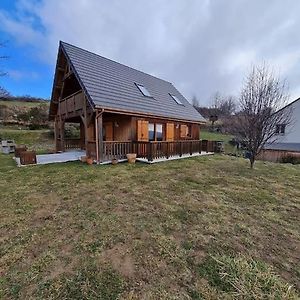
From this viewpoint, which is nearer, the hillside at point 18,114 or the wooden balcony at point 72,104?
the wooden balcony at point 72,104

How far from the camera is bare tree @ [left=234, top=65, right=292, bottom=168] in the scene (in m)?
7.92

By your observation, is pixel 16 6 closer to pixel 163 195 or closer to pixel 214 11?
pixel 214 11

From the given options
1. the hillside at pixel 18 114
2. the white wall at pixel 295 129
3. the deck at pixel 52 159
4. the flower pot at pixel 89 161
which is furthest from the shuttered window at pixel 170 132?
the hillside at pixel 18 114

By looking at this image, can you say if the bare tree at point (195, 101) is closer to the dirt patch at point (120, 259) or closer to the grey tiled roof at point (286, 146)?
the grey tiled roof at point (286, 146)

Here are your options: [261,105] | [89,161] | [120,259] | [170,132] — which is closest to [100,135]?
[89,161]

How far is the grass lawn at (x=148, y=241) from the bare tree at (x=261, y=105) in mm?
2985

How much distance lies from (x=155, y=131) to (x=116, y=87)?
355 cm

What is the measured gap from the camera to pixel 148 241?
2.94m

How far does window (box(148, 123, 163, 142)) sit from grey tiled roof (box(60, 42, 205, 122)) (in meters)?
0.83

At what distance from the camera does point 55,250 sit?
2715mm

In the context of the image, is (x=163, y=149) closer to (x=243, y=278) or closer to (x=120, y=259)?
(x=120, y=259)

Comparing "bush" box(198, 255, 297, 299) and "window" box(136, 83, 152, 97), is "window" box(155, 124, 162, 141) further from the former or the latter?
"bush" box(198, 255, 297, 299)

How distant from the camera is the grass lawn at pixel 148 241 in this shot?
208 centimetres

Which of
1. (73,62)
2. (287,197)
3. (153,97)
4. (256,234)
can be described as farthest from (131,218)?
(153,97)
